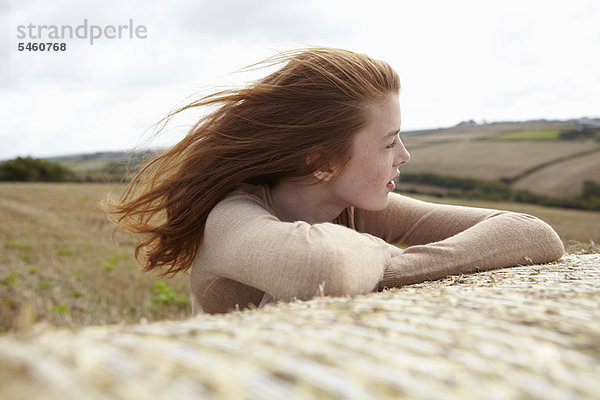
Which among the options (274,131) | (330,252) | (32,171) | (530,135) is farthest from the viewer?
(32,171)

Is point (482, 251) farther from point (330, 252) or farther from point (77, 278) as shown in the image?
point (77, 278)

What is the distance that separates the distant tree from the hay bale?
4023 centimetres

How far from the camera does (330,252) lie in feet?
5.58

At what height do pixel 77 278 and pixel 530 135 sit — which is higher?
pixel 530 135

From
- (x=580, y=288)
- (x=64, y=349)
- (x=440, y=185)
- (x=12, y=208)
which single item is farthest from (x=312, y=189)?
(x=440, y=185)

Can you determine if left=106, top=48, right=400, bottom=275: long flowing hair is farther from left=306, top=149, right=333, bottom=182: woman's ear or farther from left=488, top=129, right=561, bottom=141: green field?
left=488, top=129, right=561, bottom=141: green field

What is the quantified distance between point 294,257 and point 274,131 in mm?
999

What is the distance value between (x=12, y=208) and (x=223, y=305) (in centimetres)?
1462

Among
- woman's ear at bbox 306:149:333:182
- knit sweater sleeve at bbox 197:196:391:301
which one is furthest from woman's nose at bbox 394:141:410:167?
knit sweater sleeve at bbox 197:196:391:301

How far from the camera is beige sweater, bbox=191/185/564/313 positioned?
67.2 inches

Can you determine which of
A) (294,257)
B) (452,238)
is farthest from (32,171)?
(294,257)

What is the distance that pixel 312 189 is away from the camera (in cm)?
274

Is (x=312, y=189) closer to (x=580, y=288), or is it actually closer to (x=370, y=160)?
(x=370, y=160)

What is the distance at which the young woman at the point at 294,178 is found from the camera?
7.48 ft
